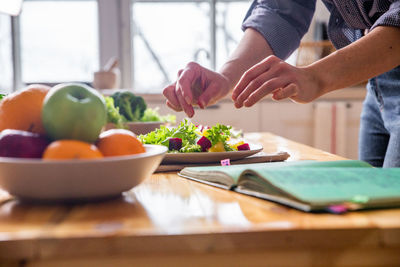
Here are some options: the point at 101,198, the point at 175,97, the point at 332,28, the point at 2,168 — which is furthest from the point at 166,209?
the point at 332,28

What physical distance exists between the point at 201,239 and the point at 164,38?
10.7ft

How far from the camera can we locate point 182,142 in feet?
3.20

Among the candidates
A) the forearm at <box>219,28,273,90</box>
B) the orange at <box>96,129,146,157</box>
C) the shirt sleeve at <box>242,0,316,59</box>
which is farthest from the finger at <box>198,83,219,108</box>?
the orange at <box>96,129,146,157</box>

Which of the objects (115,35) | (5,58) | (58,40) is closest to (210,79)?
(115,35)

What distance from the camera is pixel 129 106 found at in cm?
158

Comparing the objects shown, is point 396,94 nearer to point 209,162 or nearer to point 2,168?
point 209,162

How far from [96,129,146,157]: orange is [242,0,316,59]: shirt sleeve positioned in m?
0.93

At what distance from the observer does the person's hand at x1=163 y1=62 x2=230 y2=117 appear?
1.10 meters

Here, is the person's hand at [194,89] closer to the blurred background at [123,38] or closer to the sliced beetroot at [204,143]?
the sliced beetroot at [204,143]

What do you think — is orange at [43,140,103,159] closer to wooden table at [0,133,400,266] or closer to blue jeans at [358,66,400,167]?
wooden table at [0,133,400,266]

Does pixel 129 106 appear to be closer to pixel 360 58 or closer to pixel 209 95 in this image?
pixel 209 95

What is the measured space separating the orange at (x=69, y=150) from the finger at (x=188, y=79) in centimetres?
57

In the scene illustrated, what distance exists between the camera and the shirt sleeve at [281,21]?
4.70ft

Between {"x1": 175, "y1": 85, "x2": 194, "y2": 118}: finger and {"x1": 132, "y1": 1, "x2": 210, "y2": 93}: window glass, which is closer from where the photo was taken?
{"x1": 175, "y1": 85, "x2": 194, "y2": 118}: finger
